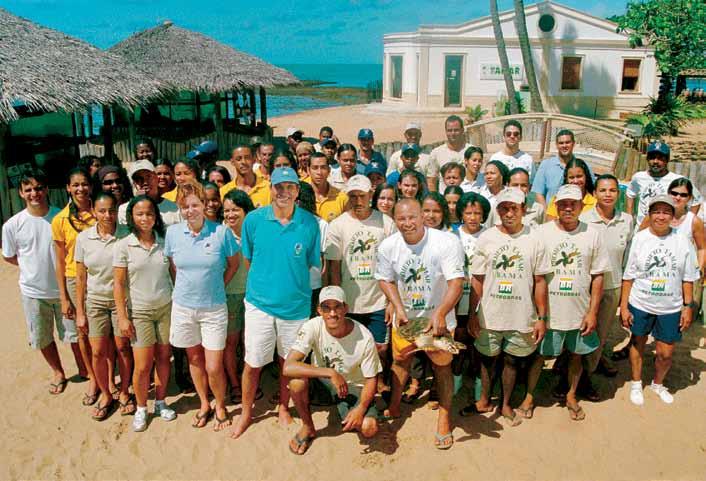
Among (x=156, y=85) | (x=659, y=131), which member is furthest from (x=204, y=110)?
(x=659, y=131)

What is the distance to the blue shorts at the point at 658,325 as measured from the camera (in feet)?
15.4

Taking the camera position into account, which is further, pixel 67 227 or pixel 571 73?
pixel 571 73

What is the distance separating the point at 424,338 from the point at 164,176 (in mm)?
3019

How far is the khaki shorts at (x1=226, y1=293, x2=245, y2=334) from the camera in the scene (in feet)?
15.8

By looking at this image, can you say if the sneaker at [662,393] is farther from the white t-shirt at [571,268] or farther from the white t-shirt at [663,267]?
the white t-shirt at [571,268]

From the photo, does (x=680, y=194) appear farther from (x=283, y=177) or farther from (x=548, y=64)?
(x=548, y=64)

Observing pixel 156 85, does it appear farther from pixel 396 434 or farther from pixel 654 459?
pixel 654 459

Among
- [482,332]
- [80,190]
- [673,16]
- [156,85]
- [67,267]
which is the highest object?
[673,16]

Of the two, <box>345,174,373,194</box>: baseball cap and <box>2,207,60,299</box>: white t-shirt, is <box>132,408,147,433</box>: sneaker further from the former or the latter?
<box>345,174,373,194</box>: baseball cap

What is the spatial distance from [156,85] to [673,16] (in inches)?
639

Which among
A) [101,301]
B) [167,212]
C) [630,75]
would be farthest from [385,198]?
[630,75]

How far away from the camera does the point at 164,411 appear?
4.75 meters

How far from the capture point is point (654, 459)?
167 inches

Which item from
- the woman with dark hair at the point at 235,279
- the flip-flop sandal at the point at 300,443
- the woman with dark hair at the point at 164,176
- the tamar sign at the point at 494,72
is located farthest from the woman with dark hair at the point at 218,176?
the tamar sign at the point at 494,72
